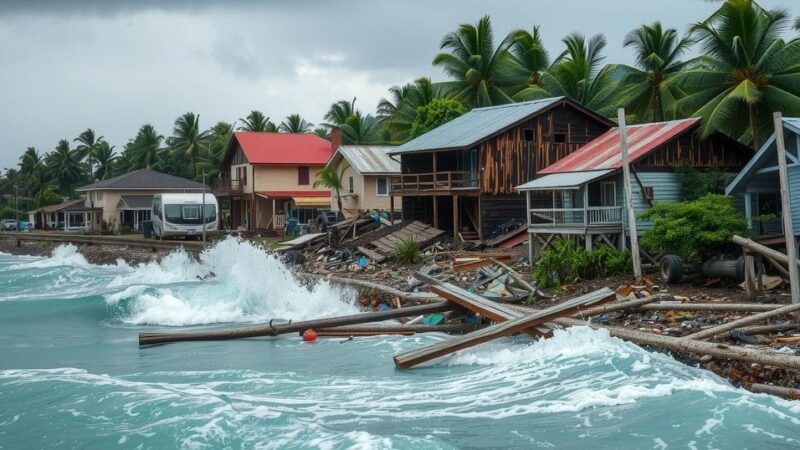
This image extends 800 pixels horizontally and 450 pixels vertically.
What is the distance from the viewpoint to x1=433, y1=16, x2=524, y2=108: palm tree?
167 feet

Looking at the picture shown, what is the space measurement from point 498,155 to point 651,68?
856cm

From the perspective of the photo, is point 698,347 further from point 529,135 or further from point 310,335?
point 529,135

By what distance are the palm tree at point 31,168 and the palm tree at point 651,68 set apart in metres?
88.4

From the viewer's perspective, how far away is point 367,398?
14.9 meters

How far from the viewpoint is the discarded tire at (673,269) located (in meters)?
23.3

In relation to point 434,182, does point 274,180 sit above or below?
above

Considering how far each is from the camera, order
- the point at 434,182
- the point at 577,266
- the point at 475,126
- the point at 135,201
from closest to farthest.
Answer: the point at 577,266
the point at 434,182
the point at 475,126
the point at 135,201

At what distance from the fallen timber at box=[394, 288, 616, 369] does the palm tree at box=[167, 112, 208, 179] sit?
67842 millimetres

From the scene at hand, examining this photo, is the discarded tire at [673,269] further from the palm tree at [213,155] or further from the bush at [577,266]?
the palm tree at [213,155]

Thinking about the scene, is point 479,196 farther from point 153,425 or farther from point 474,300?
point 153,425

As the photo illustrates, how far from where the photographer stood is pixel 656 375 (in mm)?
14641

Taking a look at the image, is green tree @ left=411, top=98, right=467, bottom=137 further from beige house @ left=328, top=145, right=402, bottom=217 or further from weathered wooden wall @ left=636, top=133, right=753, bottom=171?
weathered wooden wall @ left=636, top=133, right=753, bottom=171

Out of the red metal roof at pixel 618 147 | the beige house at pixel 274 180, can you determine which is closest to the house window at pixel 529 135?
the red metal roof at pixel 618 147

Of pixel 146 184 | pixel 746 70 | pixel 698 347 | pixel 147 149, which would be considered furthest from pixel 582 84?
pixel 147 149
